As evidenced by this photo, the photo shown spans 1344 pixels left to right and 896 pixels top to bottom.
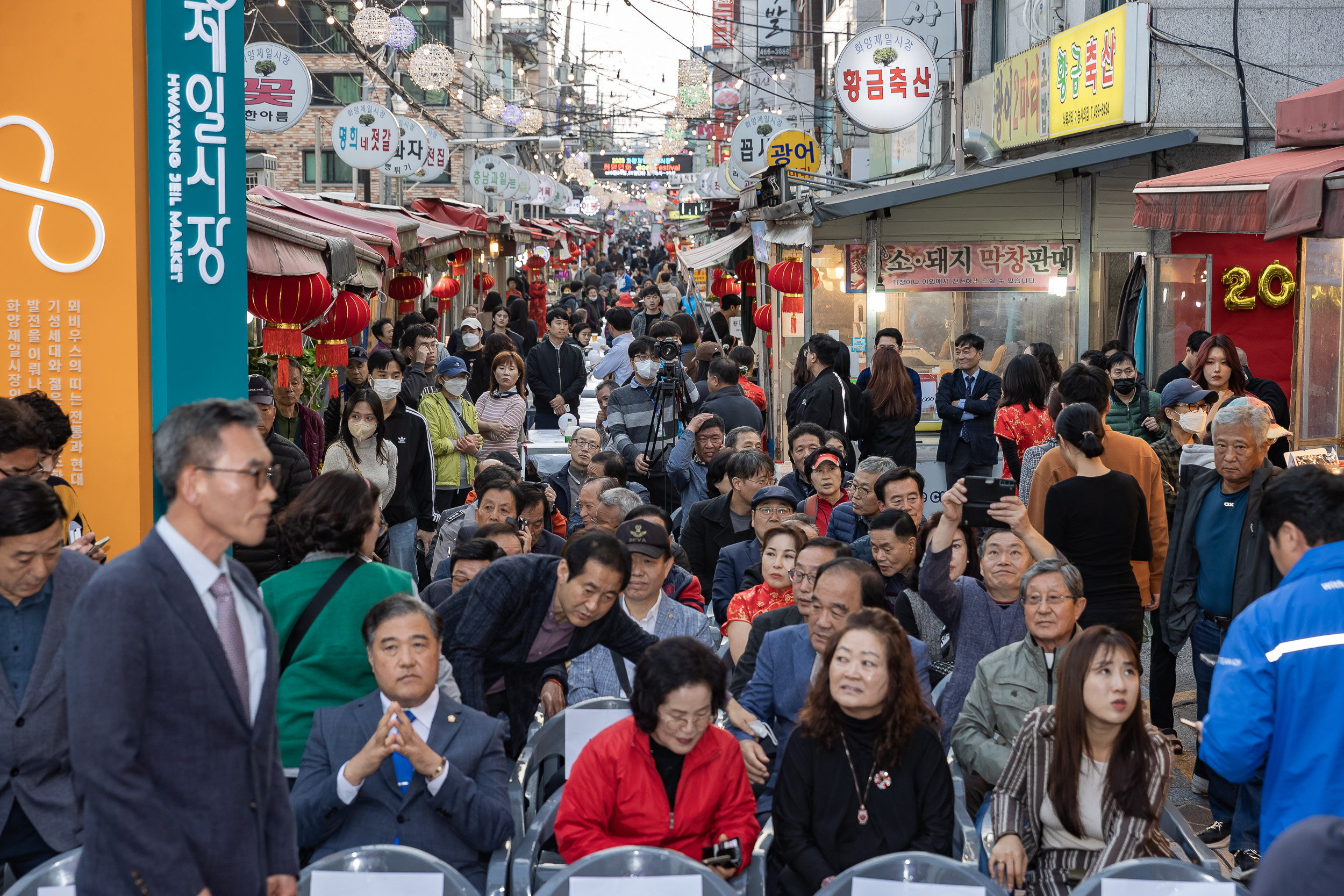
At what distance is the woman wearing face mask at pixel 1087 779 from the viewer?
4137 mm

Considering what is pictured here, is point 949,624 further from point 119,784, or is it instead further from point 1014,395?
point 1014,395

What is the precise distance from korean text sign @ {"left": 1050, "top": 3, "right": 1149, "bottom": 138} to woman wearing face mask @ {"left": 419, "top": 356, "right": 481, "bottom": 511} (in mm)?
7839

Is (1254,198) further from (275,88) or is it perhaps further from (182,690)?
(275,88)

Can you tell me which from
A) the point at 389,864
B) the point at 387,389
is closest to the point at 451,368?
the point at 387,389

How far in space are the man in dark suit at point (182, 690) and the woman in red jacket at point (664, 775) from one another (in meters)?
1.38

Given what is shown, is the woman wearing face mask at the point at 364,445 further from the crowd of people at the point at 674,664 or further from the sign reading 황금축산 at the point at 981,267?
the sign reading 황금축산 at the point at 981,267

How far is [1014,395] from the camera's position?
966cm

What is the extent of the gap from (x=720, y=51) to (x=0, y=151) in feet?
177

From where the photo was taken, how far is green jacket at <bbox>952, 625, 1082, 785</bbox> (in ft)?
16.1

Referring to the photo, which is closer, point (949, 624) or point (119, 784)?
point (119, 784)

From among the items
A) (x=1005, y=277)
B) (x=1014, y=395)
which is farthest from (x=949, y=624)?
(x=1005, y=277)

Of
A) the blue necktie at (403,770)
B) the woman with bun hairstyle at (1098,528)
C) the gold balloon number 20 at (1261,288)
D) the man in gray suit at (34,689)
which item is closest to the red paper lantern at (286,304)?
the man in gray suit at (34,689)

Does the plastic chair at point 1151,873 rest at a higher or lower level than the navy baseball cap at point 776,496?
lower

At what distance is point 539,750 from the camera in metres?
5.19
